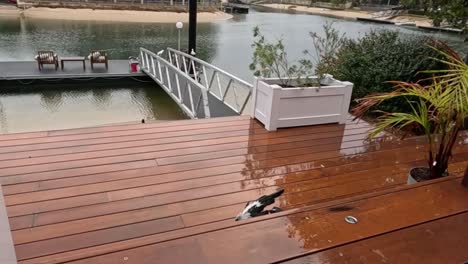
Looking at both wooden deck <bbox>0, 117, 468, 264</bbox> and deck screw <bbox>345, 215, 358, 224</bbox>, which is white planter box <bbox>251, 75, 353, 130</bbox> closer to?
wooden deck <bbox>0, 117, 468, 264</bbox>

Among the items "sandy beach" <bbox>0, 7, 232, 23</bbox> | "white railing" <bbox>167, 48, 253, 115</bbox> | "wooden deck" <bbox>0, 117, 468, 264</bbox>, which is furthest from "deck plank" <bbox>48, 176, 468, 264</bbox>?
"sandy beach" <bbox>0, 7, 232, 23</bbox>

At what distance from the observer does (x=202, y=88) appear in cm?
521

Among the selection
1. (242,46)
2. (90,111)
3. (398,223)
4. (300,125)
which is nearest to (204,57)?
(242,46)

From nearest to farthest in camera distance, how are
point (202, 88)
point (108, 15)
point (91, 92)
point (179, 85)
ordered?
1. point (202, 88)
2. point (179, 85)
3. point (91, 92)
4. point (108, 15)

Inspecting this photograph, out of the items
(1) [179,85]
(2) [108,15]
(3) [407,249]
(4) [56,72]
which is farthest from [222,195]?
(2) [108,15]

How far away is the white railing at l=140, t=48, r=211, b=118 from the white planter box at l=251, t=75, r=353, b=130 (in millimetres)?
1778

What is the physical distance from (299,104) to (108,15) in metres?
30.7

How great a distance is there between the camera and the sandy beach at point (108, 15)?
28281mm

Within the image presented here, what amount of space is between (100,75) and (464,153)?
924 centimetres

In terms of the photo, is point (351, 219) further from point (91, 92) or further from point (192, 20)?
point (91, 92)

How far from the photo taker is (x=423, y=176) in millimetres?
2082

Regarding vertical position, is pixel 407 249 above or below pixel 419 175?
above

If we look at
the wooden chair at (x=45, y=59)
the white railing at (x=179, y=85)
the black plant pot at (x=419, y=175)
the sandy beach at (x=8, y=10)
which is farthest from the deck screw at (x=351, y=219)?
the sandy beach at (x=8, y=10)

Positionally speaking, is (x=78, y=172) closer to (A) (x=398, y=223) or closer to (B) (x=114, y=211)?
(B) (x=114, y=211)
